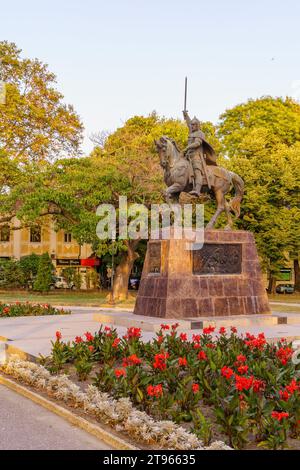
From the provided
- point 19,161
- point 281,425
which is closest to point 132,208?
point 19,161

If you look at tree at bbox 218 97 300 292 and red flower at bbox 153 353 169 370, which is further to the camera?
tree at bbox 218 97 300 292

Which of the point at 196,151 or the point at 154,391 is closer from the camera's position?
the point at 154,391

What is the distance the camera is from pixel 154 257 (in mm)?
15266

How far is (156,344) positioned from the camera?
9055mm

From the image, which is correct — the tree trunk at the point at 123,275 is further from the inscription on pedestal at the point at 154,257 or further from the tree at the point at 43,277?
the inscription on pedestal at the point at 154,257

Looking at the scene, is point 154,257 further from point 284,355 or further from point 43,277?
point 43,277

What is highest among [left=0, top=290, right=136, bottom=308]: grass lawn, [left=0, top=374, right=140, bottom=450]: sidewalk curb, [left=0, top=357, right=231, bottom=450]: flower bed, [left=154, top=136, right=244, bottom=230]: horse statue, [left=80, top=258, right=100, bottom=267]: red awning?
[left=154, top=136, right=244, bottom=230]: horse statue

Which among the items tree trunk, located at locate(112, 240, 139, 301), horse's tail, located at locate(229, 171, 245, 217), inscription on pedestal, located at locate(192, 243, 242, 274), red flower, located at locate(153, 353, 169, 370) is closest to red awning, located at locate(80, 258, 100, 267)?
tree trunk, located at locate(112, 240, 139, 301)

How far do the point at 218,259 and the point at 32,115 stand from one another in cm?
2909

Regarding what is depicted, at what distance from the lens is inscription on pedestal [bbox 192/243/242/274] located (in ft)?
49.2

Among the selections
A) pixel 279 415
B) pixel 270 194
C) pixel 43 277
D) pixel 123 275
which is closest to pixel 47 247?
pixel 43 277

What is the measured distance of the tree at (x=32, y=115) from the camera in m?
39.8

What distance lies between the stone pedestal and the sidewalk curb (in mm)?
6295

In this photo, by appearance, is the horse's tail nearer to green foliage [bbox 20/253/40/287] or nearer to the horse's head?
the horse's head
